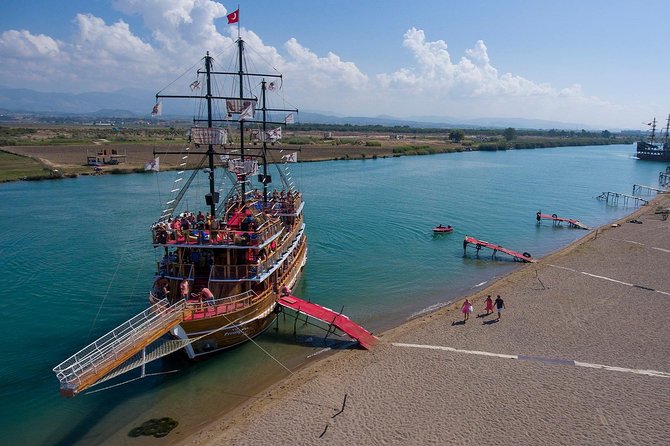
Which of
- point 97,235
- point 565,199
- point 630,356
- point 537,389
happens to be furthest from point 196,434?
point 565,199

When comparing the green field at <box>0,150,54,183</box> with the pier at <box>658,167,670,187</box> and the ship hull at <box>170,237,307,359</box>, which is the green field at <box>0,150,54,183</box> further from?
the pier at <box>658,167,670,187</box>

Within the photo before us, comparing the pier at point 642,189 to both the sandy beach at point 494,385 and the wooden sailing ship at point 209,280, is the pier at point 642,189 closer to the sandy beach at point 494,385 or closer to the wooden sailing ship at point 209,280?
the sandy beach at point 494,385

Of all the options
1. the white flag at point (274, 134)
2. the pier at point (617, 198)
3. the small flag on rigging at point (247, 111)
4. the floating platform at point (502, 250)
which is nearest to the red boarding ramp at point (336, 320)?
the small flag on rigging at point (247, 111)

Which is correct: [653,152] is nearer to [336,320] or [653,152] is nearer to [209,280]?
[336,320]

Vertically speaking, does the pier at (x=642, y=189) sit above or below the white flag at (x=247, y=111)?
below

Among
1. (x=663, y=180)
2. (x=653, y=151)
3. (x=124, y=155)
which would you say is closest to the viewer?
(x=663, y=180)

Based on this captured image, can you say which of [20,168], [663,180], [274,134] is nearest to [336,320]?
[274,134]
